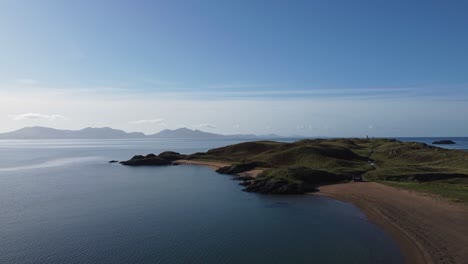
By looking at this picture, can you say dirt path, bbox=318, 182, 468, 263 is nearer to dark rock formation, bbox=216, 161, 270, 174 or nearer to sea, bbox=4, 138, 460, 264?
sea, bbox=4, 138, 460, 264

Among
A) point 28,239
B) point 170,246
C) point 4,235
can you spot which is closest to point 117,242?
point 170,246

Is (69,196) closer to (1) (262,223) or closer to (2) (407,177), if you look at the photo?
(1) (262,223)

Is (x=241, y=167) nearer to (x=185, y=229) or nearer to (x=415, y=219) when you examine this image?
(x=185, y=229)

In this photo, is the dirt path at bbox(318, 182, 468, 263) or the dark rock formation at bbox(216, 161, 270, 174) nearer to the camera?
the dirt path at bbox(318, 182, 468, 263)

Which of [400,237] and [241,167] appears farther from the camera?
[241,167]

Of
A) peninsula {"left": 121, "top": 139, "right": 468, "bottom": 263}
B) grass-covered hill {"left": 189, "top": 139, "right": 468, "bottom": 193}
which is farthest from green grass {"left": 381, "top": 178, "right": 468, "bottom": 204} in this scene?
grass-covered hill {"left": 189, "top": 139, "right": 468, "bottom": 193}

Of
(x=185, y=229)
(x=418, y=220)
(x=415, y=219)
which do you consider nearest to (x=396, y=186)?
(x=415, y=219)

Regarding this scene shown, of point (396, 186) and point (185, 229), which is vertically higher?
point (396, 186)
